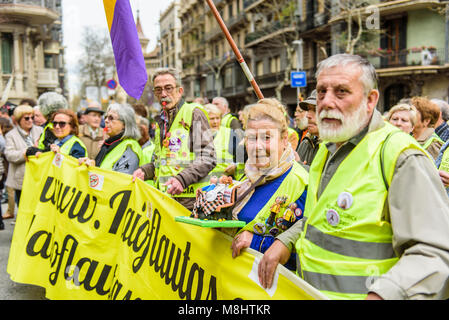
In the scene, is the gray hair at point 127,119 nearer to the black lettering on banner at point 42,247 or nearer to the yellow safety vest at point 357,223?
the black lettering on banner at point 42,247

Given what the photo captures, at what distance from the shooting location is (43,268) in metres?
4.53

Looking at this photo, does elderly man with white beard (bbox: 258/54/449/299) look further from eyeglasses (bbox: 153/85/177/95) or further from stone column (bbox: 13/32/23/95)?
stone column (bbox: 13/32/23/95)

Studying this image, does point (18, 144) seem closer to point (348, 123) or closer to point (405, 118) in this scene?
point (405, 118)

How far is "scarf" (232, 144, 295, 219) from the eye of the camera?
8.48 feet

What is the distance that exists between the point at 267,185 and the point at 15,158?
5937mm

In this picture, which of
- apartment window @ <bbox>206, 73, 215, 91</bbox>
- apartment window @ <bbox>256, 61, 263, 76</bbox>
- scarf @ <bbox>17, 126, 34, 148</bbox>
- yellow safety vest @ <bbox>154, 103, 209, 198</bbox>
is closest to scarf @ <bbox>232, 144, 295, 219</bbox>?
yellow safety vest @ <bbox>154, 103, 209, 198</bbox>

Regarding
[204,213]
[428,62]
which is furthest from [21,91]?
[204,213]

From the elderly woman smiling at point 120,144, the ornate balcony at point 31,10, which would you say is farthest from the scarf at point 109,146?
the ornate balcony at point 31,10

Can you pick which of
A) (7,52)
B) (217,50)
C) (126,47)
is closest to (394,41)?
(7,52)

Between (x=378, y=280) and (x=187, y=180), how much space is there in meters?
2.21

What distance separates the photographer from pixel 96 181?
4285 mm
